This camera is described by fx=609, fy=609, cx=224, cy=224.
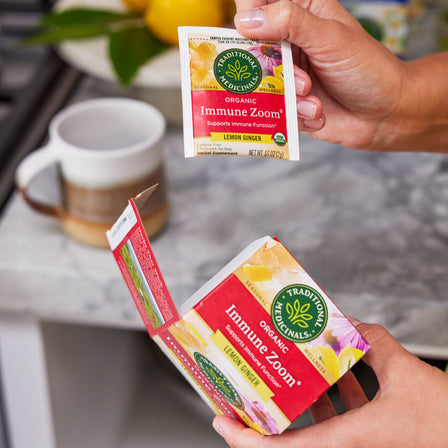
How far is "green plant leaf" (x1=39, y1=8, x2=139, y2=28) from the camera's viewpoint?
35.2 inches

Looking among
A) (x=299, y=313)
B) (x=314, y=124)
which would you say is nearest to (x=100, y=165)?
(x=314, y=124)

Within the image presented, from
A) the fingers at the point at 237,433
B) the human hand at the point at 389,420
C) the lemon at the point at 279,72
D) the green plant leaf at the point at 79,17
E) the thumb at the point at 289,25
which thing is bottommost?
the fingers at the point at 237,433

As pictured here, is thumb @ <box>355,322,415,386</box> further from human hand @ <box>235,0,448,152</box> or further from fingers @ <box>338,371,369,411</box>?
human hand @ <box>235,0,448,152</box>

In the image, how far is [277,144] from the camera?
1.48ft

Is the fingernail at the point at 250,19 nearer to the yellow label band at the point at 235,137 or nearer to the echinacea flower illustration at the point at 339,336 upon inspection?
the yellow label band at the point at 235,137

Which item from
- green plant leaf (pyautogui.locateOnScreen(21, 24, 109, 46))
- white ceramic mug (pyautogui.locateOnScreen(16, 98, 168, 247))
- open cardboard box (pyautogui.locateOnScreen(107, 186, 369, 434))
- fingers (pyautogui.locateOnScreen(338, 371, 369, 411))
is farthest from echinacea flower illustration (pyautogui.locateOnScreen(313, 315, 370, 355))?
green plant leaf (pyautogui.locateOnScreen(21, 24, 109, 46))

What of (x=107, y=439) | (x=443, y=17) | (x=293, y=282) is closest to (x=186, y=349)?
(x=293, y=282)

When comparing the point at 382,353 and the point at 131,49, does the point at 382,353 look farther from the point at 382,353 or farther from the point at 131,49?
the point at 131,49

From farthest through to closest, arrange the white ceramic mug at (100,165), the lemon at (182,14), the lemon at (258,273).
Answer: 1. the lemon at (182,14)
2. the white ceramic mug at (100,165)
3. the lemon at (258,273)

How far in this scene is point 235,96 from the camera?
0.44m

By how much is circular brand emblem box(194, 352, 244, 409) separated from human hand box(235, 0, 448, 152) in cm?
24

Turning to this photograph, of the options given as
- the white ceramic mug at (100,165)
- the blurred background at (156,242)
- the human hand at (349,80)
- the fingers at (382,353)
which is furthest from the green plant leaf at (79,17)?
the fingers at (382,353)

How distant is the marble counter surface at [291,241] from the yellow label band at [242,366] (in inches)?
11.1

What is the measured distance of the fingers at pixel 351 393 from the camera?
18.9 inches
